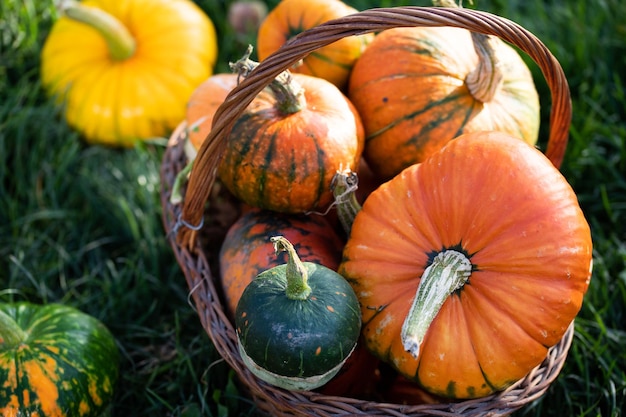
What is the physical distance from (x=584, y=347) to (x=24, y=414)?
1.84 metres

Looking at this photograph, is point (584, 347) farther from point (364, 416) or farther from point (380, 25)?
point (380, 25)

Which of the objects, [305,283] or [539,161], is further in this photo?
[539,161]

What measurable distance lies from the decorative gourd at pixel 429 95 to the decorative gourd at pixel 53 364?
1.10 m

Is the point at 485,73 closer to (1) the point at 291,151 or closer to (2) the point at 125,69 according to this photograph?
(1) the point at 291,151

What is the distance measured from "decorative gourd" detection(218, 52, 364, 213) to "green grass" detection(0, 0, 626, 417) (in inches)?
27.0

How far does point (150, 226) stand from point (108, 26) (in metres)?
1.01

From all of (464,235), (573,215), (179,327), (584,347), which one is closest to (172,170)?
(179,327)

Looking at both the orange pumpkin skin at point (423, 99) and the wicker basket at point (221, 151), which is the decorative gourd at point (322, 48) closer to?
the orange pumpkin skin at point (423, 99)

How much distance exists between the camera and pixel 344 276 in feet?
6.05

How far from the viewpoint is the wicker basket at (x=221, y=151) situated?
1647 millimetres

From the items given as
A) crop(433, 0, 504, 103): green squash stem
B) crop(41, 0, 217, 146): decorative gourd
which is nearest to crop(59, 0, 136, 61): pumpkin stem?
crop(41, 0, 217, 146): decorative gourd

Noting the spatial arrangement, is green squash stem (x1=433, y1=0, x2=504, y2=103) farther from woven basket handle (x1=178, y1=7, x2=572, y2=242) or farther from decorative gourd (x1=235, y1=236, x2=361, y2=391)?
decorative gourd (x1=235, y1=236, x2=361, y2=391)

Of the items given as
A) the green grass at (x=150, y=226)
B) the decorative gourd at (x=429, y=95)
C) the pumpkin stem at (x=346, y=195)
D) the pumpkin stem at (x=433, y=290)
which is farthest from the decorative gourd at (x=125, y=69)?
the pumpkin stem at (x=433, y=290)

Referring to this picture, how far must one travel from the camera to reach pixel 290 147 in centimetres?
191
